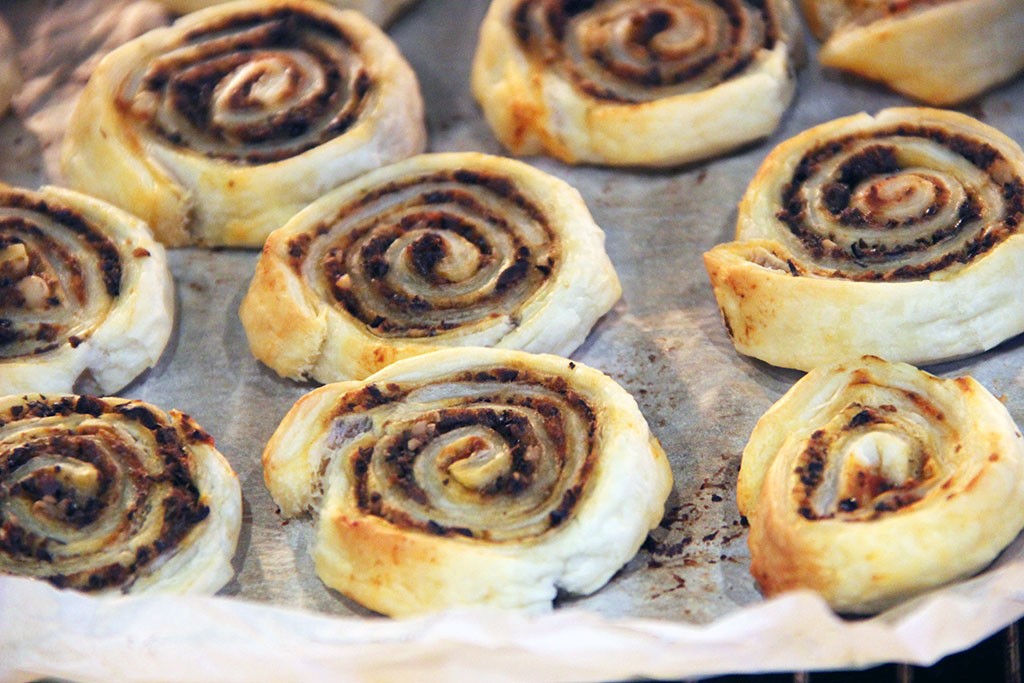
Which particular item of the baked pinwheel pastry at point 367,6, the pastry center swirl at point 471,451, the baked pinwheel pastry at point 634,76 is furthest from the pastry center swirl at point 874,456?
the baked pinwheel pastry at point 367,6

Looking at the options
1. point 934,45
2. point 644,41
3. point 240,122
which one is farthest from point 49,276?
point 934,45

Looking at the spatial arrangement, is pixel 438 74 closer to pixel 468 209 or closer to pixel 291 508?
pixel 468 209

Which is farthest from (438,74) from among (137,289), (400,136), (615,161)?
(137,289)

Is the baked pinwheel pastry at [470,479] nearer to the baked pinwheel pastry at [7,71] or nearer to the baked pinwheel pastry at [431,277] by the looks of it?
the baked pinwheel pastry at [431,277]

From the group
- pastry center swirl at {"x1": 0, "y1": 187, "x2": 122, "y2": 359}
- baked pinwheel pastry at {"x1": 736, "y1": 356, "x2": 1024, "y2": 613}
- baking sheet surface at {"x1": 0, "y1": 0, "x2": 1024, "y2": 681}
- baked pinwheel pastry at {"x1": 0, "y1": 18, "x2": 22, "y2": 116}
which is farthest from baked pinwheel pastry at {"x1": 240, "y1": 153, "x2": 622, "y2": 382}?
baked pinwheel pastry at {"x1": 0, "y1": 18, "x2": 22, "y2": 116}

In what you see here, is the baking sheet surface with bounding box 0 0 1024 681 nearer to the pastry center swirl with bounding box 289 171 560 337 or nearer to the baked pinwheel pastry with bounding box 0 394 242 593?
the baked pinwheel pastry with bounding box 0 394 242 593

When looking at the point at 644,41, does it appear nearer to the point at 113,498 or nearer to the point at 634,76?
the point at 634,76
